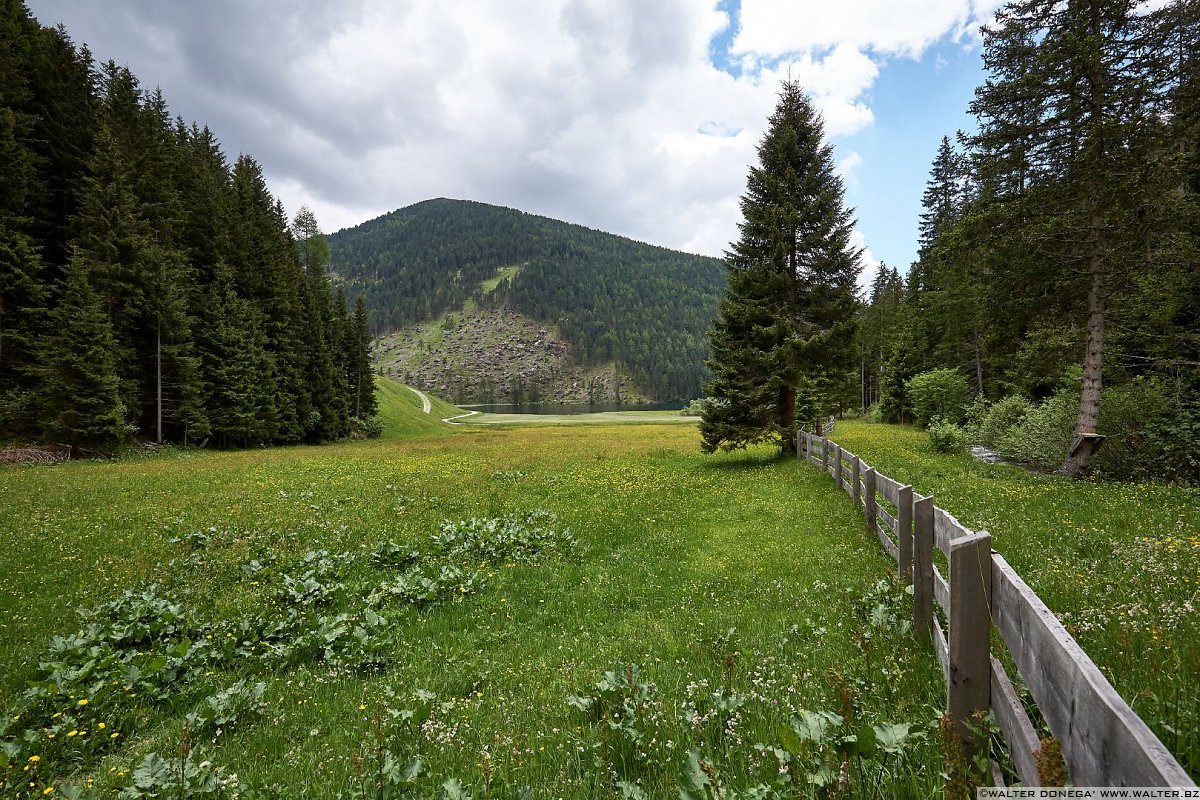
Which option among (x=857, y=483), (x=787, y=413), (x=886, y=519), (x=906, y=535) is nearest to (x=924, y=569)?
(x=906, y=535)

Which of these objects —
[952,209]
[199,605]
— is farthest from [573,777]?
[952,209]

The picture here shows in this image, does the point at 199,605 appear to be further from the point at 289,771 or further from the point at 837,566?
the point at 837,566

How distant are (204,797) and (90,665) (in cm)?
338

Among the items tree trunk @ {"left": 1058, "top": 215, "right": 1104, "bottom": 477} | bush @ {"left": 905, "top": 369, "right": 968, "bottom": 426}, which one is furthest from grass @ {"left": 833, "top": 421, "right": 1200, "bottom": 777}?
bush @ {"left": 905, "top": 369, "right": 968, "bottom": 426}

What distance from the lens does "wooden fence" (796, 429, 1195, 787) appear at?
156cm

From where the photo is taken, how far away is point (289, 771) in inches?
160

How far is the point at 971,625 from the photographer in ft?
10.4

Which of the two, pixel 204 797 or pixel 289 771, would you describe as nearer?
pixel 204 797

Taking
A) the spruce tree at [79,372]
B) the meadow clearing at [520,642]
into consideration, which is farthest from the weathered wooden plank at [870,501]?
the spruce tree at [79,372]

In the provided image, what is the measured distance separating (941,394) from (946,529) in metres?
39.8

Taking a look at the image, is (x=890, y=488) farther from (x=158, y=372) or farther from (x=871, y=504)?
(x=158, y=372)

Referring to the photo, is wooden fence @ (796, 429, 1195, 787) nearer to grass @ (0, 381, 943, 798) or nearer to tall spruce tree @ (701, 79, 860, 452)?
grass @ (0, 381, 943, 798)

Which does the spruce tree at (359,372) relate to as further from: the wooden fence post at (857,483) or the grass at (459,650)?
the wooden fence post at (857,483)

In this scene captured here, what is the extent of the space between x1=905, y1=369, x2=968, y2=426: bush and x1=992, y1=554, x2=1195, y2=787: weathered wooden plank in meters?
40.0
